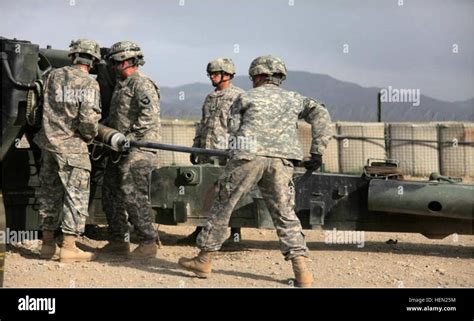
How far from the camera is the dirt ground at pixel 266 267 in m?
5.80

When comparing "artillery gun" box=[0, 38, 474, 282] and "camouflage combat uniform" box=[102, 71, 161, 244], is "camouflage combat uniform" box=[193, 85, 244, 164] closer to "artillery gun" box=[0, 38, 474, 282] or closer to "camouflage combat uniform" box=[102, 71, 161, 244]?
"artillery gun" box=[0, 38, 474, 282]

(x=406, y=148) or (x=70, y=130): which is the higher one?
(x=406, y=148)

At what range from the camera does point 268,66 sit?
575 centimetres

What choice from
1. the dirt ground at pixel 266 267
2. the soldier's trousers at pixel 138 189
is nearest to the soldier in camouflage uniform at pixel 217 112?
the dirt ground at pixel 266 267

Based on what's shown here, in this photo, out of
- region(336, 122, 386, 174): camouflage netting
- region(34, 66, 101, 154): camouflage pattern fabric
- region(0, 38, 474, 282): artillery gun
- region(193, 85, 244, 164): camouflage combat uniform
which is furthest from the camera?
region(336, 122, 386, 174): camouflage netting

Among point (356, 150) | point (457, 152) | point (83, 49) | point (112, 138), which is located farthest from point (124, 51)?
point (457, 152)

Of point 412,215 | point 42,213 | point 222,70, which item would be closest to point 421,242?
point 412,215

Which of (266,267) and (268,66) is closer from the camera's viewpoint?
(268,66)

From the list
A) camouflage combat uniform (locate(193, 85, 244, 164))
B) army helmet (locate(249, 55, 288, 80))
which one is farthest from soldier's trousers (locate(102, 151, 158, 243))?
army helmet (locate(249, 55, 288, 80))

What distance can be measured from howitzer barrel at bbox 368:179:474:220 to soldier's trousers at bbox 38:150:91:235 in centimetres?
258

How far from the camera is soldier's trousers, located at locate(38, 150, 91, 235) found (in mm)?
6352

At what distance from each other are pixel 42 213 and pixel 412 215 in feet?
11.0

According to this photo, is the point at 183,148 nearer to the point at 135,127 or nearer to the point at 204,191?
the point at 135,127

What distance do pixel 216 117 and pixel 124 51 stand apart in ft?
4.66
